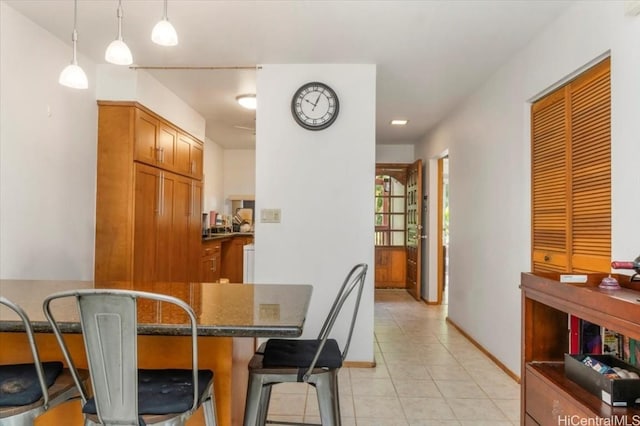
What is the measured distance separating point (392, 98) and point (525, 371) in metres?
3.08

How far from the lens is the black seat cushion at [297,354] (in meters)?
1.52

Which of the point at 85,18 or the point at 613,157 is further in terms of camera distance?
the point at 85,18

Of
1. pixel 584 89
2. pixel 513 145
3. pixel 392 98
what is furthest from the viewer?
pixel 392 98

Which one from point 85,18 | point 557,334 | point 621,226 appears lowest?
point 557,334

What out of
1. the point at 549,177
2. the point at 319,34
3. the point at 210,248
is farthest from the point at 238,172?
the point at 549,177

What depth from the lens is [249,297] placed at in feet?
5.44

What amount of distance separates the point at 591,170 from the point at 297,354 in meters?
1.84

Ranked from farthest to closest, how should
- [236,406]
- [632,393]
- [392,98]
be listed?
[392,98] → [236,406] → [632,393]

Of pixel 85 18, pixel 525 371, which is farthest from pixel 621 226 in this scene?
pixel 85 18

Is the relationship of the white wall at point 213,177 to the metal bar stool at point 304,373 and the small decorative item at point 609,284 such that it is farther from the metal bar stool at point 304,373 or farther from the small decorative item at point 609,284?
the small decorative item at point 609,284

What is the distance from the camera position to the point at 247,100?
4.04 meters

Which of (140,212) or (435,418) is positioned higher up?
(140,212)

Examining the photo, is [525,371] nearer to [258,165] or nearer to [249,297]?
[249,297]

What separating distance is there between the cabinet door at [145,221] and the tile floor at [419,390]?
1.59 metres
